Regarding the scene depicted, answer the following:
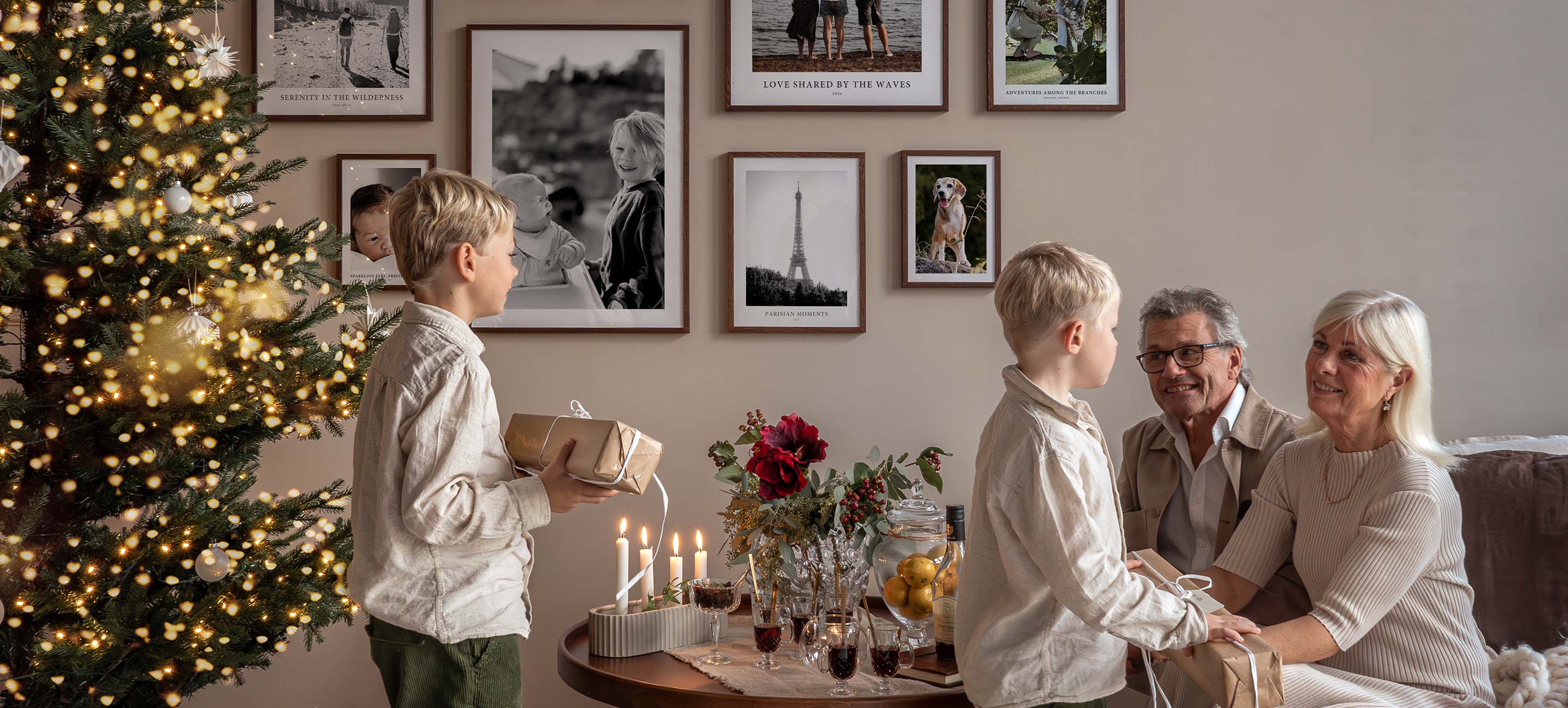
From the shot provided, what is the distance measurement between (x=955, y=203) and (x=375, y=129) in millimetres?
1642

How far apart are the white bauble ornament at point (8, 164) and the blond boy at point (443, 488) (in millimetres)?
837

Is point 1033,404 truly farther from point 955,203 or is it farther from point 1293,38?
point 1293,38

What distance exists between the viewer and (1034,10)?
9.05 feet

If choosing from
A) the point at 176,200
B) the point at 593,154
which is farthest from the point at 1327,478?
the point at 176,200

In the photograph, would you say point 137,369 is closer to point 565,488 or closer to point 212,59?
point 212,59

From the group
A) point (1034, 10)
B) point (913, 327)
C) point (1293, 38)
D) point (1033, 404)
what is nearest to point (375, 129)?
point (913, 327)

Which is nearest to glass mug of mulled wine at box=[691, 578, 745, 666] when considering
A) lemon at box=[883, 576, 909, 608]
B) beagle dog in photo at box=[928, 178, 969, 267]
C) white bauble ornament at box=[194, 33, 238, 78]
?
lemon at box=[883, 576, 909, 608]

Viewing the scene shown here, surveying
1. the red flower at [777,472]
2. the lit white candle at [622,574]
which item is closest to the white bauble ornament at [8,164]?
the lit white candle at [622,574]

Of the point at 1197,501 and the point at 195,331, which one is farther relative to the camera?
the point at 1197,501

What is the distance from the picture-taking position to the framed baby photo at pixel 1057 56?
275cm

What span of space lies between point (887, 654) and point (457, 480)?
76cm

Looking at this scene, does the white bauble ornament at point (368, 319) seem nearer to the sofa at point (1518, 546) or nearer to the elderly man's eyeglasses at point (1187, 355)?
the elderly man's eyeglasses at point (1187, 355)

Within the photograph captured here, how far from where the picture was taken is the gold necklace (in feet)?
5.93

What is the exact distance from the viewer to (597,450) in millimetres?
1449
